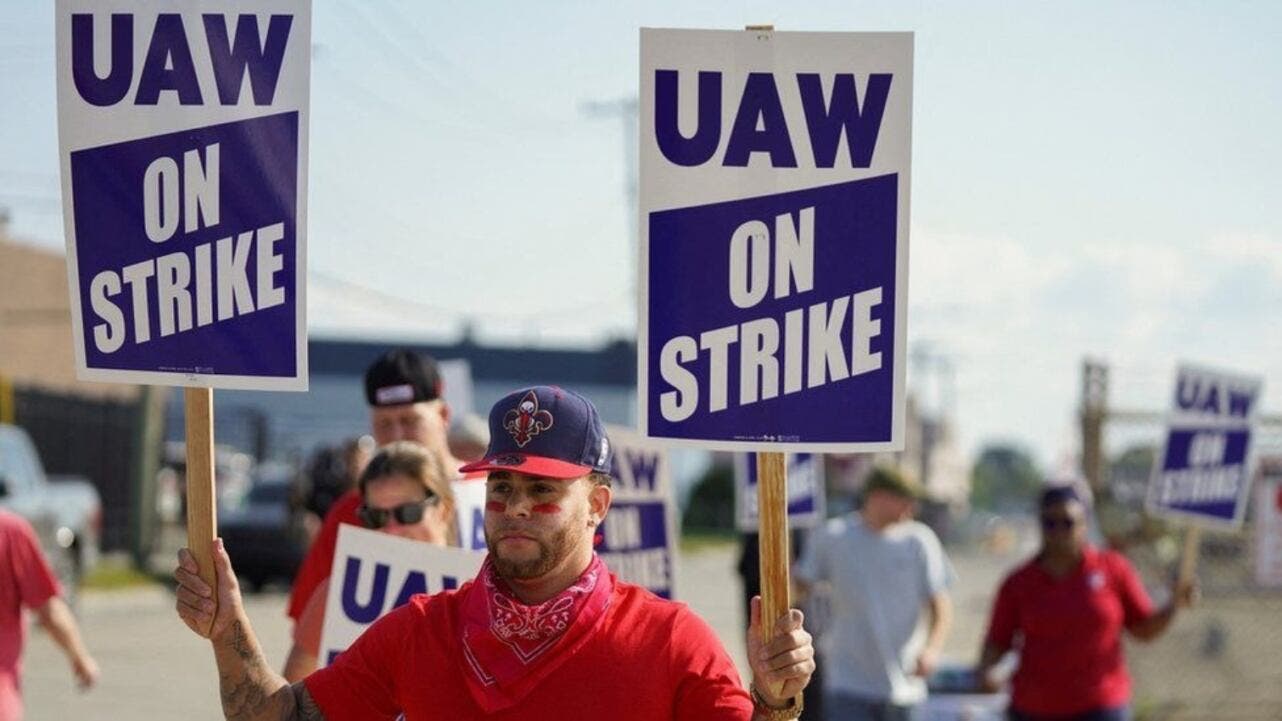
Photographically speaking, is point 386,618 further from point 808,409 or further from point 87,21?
point 87,21

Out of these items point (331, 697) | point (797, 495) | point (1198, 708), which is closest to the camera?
point (331, 697)

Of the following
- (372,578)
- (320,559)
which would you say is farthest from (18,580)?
(372,578)

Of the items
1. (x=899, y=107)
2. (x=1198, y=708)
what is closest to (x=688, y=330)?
(x=899, y=107)

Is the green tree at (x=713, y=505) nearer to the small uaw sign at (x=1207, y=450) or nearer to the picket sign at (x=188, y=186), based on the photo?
the small uaw sign at (x=1207, y=450)

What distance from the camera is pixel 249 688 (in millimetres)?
4191

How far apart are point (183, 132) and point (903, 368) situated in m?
1.63

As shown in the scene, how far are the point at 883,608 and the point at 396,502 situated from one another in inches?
184

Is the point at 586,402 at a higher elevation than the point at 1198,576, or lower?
higher

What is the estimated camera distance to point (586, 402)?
430cm

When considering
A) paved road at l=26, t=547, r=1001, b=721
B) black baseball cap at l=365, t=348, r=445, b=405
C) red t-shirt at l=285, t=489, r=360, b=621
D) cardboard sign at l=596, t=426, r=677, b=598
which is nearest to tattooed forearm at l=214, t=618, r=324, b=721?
red t-shirt at l=285, t=489, r=360, b=621

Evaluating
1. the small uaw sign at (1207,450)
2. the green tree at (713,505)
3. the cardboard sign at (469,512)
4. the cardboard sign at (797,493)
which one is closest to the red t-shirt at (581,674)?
the cardboard sign at (469,512)

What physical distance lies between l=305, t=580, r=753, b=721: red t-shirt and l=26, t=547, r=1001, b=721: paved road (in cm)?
466

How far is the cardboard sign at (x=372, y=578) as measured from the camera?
5.65 meters

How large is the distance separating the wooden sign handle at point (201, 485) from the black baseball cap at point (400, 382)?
2.45 meters
